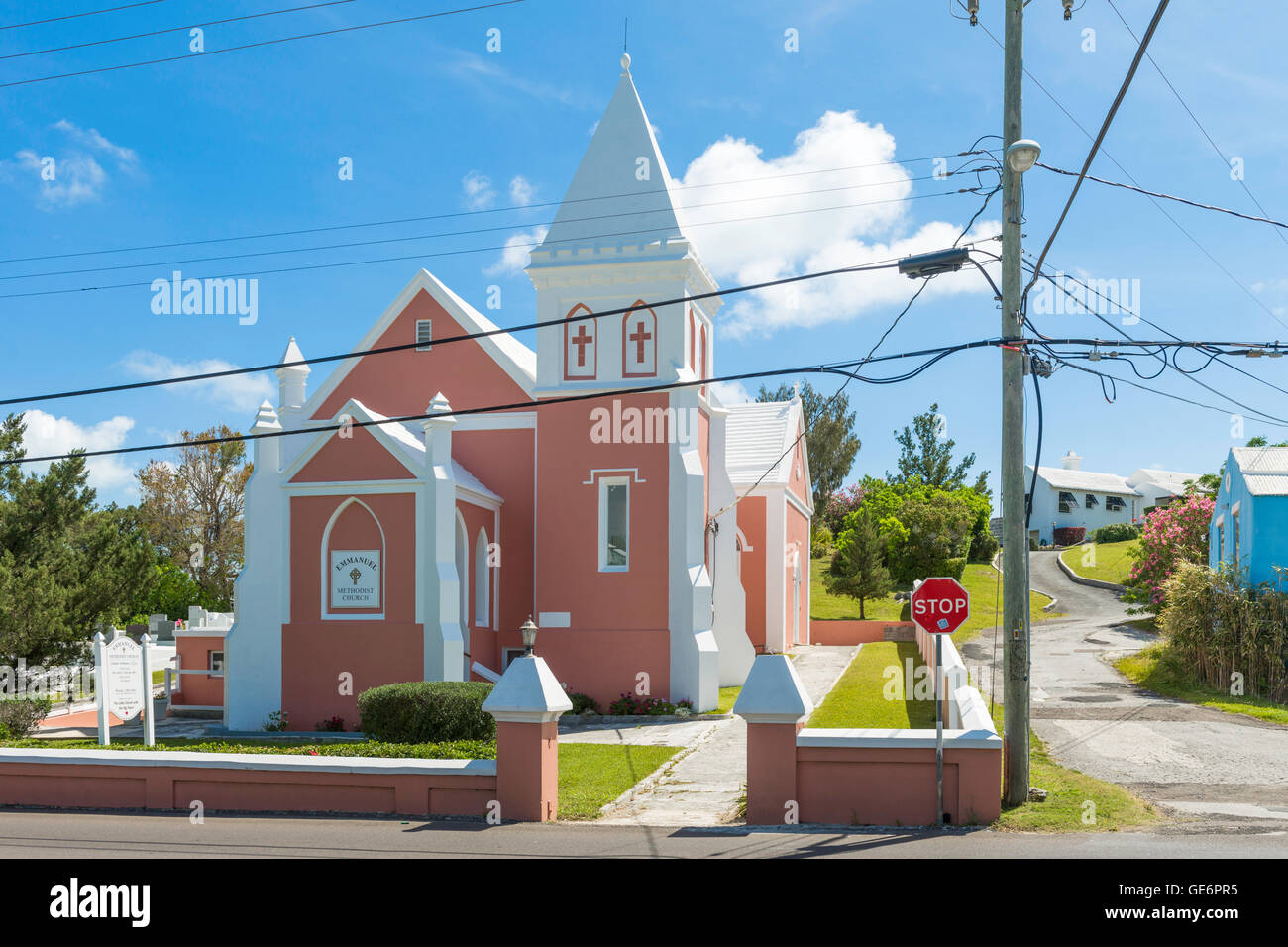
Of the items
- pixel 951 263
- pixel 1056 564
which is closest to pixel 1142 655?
pixel 951 263

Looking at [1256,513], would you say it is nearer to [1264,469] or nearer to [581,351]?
[1264,469]

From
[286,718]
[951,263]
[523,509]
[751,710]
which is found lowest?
[286,718]

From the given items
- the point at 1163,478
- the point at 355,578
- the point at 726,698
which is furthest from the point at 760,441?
the point at 1163,478

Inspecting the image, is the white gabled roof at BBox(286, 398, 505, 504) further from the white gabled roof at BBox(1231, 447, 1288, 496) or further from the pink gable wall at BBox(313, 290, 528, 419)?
the white gabled roof at BBox(1231, 447, 1288, 496)

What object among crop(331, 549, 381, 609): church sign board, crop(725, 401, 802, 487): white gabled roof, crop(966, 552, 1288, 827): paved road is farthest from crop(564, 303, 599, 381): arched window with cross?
crop(966, 552, 1288, 827): paved road

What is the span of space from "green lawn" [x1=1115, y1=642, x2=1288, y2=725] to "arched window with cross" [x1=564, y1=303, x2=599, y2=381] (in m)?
14.0

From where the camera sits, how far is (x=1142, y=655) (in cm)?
2628

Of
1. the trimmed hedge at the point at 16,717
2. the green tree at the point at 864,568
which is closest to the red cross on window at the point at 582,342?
the trimmed hedge at the point at 16,717

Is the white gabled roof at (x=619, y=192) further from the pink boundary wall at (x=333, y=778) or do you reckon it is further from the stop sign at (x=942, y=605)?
the pink boundary wall at (x=333, y=778)

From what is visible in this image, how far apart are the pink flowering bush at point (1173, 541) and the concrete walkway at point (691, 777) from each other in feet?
46.1

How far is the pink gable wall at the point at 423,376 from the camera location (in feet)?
80.2

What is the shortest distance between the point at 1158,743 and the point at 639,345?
12689 millimetres
